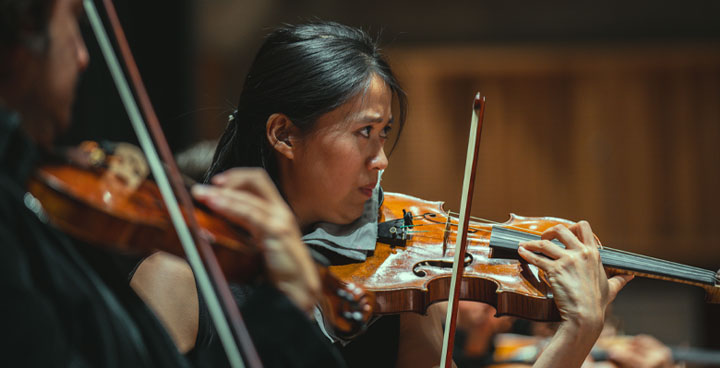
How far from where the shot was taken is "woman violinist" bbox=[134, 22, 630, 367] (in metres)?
1.26

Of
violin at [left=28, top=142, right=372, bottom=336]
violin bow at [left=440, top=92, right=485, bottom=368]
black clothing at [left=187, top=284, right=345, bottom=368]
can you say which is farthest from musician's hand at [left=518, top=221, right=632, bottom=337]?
violin at [left=28, top=142, right=372, bottom=336]

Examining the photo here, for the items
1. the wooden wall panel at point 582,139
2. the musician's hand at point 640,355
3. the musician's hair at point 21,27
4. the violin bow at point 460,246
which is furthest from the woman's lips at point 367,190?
the wooden wall panel at point 582,139

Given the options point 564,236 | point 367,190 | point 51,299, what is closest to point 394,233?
point 367,190

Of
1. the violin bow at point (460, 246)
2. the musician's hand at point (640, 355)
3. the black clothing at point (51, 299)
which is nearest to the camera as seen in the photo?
the black clothing at point (51, 299)

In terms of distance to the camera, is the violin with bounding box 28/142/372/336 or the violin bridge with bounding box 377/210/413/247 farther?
the violin bridge with bounding box 377/210/413/247

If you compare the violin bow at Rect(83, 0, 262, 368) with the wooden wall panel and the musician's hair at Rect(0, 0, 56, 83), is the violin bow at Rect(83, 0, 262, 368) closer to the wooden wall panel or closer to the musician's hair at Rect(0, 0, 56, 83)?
A: the musician's hair at Rect(0, 0, 56, 83)

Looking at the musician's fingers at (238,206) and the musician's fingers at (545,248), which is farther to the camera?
the musician's fingers at (545,248)

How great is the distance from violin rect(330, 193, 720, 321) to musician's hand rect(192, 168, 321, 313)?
47 centimetres

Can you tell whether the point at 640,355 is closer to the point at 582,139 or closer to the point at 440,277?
the point at 440,277

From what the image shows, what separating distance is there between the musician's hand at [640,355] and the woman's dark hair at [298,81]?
139 cm

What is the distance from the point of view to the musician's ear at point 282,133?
1.35 meters

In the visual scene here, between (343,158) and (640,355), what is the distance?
1500 mm

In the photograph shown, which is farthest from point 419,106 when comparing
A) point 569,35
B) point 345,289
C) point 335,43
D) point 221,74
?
point 345,289

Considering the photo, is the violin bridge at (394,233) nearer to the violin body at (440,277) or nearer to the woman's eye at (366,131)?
the violin body at (440,277)
